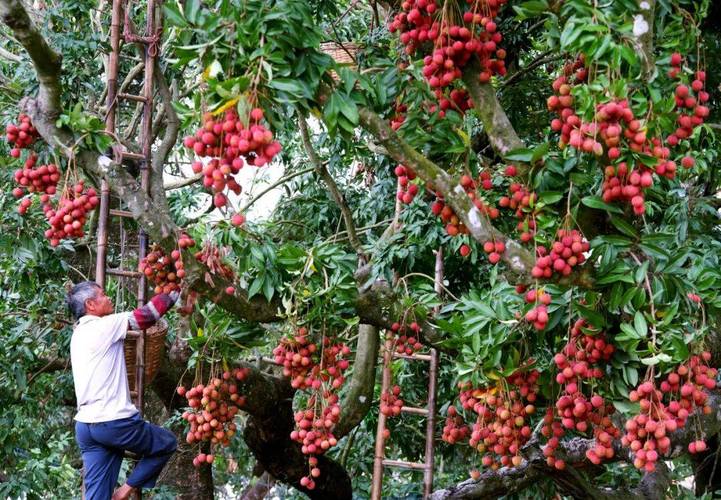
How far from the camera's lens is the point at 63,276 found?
520 centimetres

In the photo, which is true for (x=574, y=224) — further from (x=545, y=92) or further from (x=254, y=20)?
(x=545, y=92)

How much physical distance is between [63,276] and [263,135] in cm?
302

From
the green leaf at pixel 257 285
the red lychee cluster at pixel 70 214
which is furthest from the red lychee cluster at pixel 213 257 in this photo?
the red lychee cluster at pixel 70 214

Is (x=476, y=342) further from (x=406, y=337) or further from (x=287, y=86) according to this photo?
(x=287, y=86)

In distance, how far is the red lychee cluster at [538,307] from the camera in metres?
2.91

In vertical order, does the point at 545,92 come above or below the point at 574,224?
above

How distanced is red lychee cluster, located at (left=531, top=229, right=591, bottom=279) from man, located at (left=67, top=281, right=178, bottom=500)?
1.49m

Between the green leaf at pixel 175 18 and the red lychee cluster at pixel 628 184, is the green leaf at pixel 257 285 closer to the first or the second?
the green leaf at pixel 175 18

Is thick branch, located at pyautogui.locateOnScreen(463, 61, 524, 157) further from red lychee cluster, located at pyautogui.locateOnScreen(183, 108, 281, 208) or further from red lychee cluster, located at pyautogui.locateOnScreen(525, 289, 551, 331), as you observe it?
red lychee cluster, located at pyautogui.locateOnScreen(183, 108, 281, 208)

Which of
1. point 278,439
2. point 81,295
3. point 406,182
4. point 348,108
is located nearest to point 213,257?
point 81,295

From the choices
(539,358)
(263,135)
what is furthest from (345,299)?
(263,135)

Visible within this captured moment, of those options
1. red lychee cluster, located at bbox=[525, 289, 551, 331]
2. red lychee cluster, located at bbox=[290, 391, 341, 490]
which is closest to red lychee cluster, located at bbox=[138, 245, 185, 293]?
red lychee cluster, located at bbox=[290, 391, 341, 490]

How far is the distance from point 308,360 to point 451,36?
1247mm

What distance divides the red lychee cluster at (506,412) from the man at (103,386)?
3.99ft
